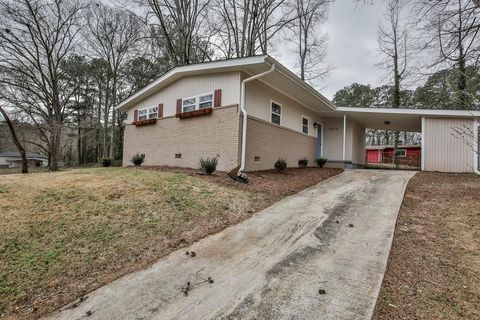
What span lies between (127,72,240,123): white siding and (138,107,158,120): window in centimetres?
21

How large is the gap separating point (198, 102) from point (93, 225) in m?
6.89

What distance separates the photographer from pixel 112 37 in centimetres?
2022

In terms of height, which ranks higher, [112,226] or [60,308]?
[112,226]

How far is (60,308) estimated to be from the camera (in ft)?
8.46

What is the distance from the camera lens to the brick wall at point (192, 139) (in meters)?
8.83

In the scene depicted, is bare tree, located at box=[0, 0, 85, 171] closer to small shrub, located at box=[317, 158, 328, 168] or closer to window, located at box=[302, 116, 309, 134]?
window, located at box=[302, 116, 309, 134]

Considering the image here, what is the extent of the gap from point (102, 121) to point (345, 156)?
22.4m

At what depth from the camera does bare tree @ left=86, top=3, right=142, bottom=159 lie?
19.3m

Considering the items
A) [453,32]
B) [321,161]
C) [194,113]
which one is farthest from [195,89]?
[453,32]

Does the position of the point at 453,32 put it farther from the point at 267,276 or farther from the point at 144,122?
the point at 144,122

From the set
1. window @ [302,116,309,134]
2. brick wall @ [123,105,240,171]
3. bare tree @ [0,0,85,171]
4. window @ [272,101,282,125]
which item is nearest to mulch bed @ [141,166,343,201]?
brick wall @ [123,105,240,171]

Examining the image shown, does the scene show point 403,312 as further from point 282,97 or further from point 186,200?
point 282,97

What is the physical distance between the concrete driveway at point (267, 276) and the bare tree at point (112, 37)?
18.8 m

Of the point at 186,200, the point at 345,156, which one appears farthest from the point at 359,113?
the point at 186,200
